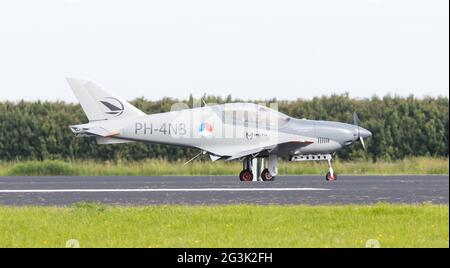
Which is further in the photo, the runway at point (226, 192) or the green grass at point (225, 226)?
the runway at point (226, 192)

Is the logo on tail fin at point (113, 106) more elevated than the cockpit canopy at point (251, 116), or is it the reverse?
the logo on tail fin at point (113, 106)

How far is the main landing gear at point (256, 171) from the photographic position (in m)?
30.1

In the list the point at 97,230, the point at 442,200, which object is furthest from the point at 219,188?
the point at 97,230

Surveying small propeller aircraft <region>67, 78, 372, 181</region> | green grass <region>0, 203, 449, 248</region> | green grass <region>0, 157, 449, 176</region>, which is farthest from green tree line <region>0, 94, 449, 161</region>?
green grass <region>0, 203, 449, 248</region>

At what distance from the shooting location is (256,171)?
3028 cm

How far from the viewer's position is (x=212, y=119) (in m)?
30.7

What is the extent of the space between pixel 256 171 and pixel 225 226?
15623 millimetres

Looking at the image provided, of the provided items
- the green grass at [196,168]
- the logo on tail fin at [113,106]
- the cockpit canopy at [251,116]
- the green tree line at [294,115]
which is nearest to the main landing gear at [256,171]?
the cockpit canopy at [251,116]

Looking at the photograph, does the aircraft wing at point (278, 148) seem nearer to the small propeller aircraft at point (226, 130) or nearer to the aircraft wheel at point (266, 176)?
the small propeller aircraft at point (226, 130)

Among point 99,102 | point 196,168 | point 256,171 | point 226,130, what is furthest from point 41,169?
point 256,171

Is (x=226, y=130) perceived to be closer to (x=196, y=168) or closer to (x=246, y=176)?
(x=246, y=176)

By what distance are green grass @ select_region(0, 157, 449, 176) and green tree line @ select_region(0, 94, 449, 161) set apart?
251cm

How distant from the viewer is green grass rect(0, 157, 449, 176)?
3653 cm
